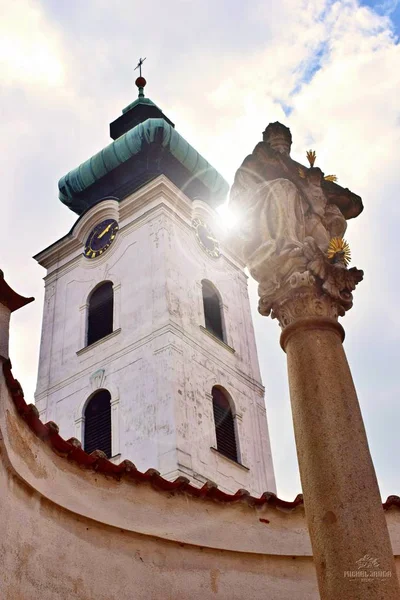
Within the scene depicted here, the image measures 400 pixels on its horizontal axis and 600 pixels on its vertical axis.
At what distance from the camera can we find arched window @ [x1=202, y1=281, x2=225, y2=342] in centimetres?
2145

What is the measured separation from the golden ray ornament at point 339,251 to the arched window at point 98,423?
1325 cm

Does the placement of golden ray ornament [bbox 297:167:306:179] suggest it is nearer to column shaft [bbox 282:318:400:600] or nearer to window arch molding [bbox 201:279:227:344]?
column shaft [bbox 282:318:400:600]

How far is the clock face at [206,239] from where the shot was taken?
76.0 ft

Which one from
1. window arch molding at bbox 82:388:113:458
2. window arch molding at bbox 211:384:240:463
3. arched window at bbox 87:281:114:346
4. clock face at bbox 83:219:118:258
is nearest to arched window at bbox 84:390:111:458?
window arch molding at bbox 82:388:113:458

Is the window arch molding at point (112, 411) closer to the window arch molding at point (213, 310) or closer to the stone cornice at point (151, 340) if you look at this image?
the stone cornice at point (151, 340)

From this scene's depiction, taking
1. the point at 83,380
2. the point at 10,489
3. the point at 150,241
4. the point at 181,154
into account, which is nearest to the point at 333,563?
the point at 10,489

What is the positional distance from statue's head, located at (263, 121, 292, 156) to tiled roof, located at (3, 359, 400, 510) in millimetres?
2489

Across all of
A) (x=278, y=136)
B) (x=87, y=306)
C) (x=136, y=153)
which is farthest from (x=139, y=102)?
(x=278, y=136)

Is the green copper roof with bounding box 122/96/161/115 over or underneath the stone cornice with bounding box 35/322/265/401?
over

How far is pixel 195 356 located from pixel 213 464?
2.97 meters

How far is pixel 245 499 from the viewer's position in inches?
265

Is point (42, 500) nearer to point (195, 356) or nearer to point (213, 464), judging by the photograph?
point (213, 464)

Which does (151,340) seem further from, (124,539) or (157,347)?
(124,539)

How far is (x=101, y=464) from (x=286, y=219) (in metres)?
2.36
